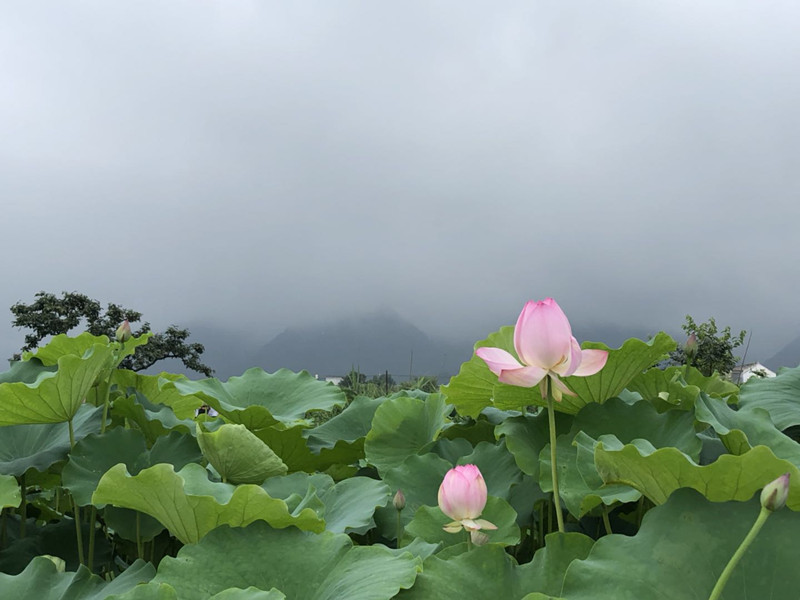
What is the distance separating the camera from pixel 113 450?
1185mm

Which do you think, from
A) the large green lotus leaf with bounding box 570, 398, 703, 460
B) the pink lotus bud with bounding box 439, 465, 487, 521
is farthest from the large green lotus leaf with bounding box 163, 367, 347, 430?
the pink lotus bud with bounding box 439, 465, 487, 521

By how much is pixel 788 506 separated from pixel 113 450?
1.03 metres

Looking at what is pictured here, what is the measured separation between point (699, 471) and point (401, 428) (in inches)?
30.0

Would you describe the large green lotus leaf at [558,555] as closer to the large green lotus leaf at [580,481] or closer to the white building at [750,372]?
the large green lotus leaf at [580,481]

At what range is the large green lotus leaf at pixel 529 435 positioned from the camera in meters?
1.00

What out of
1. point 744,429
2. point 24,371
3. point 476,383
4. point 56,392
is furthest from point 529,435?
point 24,371

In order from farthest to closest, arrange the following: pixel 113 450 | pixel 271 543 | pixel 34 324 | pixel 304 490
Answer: pixel 34 324
pixel 113 450
pixel 304 490
pixel 271 543

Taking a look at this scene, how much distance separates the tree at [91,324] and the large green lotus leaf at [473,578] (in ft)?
70.9

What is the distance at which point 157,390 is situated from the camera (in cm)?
167

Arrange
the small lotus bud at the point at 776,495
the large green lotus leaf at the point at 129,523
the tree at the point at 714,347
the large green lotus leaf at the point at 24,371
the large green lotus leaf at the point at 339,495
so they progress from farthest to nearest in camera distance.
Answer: the tree at the point at 714,347 < the large green lotus leaf at the point at 24,371 < the large green lotus leaf at the point at 129,523 < the large green lotus leaf at the point at 339,495 < the small lotus bud at the point at 776,495

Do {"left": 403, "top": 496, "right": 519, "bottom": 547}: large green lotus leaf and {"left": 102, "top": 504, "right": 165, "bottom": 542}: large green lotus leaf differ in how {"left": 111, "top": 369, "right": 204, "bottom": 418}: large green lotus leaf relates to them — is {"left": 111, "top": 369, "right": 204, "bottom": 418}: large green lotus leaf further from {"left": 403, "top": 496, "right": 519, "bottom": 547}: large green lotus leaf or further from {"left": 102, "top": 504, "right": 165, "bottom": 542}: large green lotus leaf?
{"left": 403, "top": 496, "right": 519, "bottom": 547}: large green lotus leaf

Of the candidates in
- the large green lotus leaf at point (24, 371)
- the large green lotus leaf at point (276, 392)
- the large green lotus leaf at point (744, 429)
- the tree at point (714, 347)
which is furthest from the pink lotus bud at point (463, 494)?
the tree at point (714, 347)

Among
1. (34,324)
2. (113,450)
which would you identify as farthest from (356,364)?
(34,324)

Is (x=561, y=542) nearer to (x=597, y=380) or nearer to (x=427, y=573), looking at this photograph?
(x=427, y=573)
